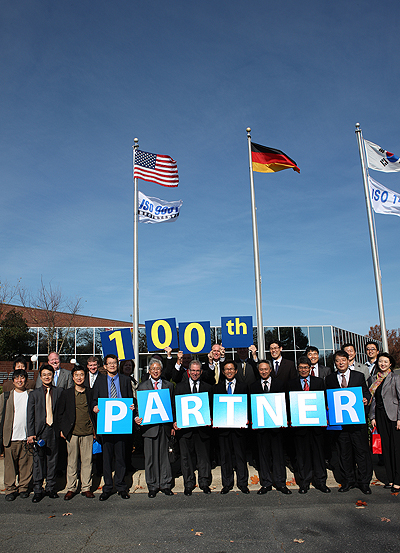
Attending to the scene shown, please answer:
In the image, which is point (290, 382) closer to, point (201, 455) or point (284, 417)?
point (284, 417)

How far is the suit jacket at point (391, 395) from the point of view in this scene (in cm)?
720

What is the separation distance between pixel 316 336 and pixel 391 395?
25.9m

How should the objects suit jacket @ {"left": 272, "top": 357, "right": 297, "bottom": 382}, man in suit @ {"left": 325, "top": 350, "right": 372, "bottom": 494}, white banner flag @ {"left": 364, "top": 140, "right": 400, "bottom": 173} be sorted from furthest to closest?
1. white banner flag @ {"left": 364, "top": 140, "right": 400, "bottom": 173}
2. suit jacket @ {"left": 272, "top": 357, "right": 297, "bottom": 382}
3. man in suit @ {"left": 325, "top": 350, "right": 372, "bottom": 494}

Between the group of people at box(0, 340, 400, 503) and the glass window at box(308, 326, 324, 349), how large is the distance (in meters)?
25.2

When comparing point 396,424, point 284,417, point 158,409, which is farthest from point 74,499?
point 396,424

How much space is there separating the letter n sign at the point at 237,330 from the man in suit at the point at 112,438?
10.9 ft

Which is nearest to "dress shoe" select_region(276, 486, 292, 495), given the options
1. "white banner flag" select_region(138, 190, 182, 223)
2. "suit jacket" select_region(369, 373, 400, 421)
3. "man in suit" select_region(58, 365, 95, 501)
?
"suit jacket" select_region(369, 373, 400, 421)

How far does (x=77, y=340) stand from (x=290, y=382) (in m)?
26.9

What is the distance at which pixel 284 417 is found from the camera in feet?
23.4

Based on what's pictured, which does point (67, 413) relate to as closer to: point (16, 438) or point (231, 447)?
point (16, 438)

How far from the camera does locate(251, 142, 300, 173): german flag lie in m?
13.1

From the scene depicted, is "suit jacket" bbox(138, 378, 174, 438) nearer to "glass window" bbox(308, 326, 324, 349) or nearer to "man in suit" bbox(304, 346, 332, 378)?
"man in suit" bbox(304, 346, 332, 378)

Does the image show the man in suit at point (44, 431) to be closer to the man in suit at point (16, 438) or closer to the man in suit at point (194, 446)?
the man in suit at point (16, 438)

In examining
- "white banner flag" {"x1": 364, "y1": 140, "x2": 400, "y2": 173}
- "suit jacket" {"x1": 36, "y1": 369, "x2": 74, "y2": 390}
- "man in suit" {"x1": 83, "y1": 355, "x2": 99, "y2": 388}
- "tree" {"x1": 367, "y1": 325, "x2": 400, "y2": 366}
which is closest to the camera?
"man in suit" {"x1": 83, "y1": 355, "x2": 99, "y2": 388}
